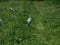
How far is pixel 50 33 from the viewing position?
9117 millimetres

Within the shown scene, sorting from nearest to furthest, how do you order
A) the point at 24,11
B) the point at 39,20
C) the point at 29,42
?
the point at 29,42 < the point at 39,20 < the point at 24,11

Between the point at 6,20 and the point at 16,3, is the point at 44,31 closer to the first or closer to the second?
the point at 6,20

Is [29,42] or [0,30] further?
[0,30]

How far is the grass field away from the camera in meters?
8.46

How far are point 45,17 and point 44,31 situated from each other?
174cm

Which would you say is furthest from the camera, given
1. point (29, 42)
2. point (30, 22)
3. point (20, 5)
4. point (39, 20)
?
point (20, 5)

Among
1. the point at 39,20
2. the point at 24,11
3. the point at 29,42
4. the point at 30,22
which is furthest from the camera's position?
the point at 24,11

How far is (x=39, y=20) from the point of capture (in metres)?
10.6

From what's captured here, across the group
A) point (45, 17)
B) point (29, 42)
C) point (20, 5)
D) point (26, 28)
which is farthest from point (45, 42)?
point (20, 5)

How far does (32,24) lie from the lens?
1001 cm

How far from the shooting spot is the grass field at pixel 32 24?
846 cm

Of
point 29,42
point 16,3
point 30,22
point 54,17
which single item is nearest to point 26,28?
point 30,22

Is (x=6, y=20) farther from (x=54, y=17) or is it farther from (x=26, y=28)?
(x=54, y=17)

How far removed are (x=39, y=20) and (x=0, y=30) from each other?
92.1 inches
